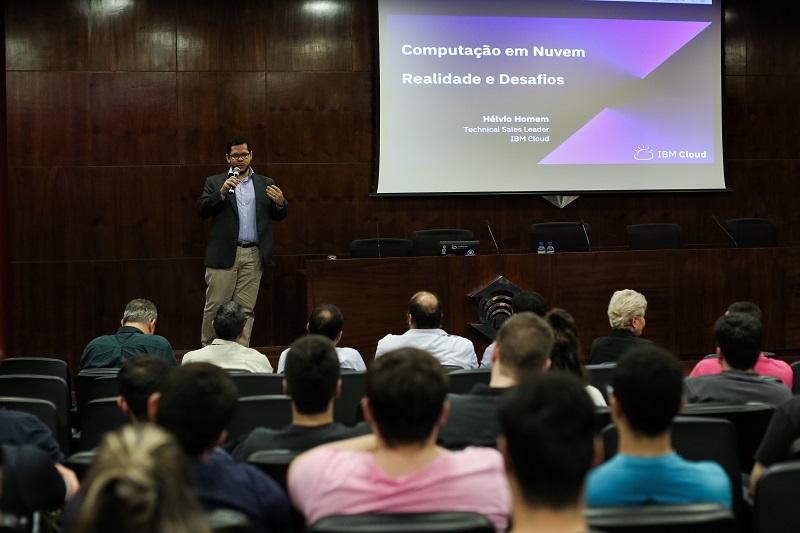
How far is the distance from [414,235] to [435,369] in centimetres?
520

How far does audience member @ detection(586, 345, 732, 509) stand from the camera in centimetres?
198

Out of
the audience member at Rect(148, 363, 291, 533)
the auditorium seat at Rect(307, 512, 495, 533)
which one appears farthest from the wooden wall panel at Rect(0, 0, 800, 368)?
the auditorium seat at Rect(307, 512, 495, 533)

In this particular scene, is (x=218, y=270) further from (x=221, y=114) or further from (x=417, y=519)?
(x=417, y=519)

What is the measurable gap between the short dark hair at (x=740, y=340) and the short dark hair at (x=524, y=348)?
91 cm

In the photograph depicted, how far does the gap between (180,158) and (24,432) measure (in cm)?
524

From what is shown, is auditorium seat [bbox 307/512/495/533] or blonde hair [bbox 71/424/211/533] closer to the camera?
blonde hair [bbox 71/424/211/533]

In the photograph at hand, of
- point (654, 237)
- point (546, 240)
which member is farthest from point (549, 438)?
point (654, 237)

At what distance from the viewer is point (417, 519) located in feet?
5.47

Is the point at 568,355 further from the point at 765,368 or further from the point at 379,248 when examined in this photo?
the point at 379,248

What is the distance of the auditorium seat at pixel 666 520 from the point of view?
1.68 m

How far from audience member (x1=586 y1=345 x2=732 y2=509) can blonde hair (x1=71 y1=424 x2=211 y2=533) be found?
41.6 inches

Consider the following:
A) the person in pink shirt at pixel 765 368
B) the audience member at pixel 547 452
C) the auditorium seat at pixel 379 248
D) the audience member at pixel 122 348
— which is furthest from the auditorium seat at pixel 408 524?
the auditorium seat at pixel 379 248

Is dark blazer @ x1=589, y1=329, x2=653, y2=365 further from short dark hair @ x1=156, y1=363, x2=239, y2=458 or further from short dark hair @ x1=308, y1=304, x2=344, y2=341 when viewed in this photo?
short dark hair @ x1=156, y1=363, x2=239, y2=458

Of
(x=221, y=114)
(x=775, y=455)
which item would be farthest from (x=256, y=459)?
(x=221, y=114)
